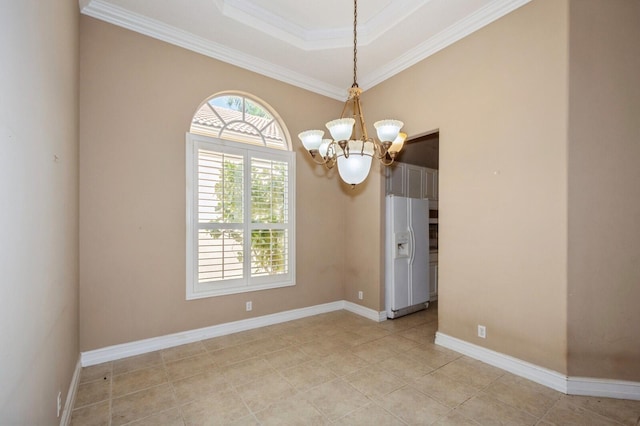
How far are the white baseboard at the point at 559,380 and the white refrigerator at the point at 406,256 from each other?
4.54 feet

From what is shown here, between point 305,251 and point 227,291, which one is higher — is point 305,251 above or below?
above

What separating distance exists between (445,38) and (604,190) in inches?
86.8

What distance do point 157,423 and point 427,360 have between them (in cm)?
243

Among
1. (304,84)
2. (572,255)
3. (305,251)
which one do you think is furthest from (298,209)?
(572,255)

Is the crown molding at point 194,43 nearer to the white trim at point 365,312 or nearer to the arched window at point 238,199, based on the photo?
the arched window at point 238,199

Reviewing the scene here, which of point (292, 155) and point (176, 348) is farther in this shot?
point (292, 155)

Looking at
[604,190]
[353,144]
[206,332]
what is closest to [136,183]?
[206,332]

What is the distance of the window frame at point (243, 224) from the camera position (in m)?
3.44

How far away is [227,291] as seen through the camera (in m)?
3.71

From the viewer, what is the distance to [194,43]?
347cm

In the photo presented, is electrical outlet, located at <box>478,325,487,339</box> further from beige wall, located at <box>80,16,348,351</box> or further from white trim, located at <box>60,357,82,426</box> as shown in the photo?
white trim, located at <box>60,357,82,426</box>

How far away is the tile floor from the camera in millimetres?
2170

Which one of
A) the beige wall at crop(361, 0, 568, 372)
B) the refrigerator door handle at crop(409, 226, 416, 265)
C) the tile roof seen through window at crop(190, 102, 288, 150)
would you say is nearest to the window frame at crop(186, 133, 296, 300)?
the tile roof seen through window at crop(190, 102, 288, 150)

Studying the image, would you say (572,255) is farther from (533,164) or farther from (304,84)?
(304,84)
